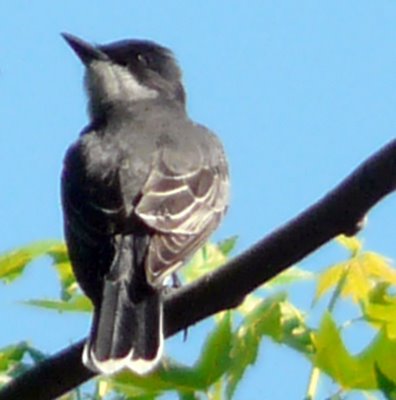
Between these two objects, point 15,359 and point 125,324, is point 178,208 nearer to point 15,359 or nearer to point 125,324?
point 125,324

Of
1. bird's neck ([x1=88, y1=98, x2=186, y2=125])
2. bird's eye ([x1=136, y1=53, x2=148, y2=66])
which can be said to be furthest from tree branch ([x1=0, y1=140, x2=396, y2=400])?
bird's eye ([x1=136, y1=53, x2=148, y2=66])

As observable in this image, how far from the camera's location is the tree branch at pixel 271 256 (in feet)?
7.52

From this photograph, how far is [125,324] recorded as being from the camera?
3275mm

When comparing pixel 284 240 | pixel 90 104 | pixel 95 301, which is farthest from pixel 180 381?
pixel 90 104

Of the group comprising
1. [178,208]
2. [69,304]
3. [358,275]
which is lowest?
[178,208]

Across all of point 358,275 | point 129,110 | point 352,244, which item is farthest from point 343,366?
point 129,110

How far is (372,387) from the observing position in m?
2.20

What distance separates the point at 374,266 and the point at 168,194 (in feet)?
4.06

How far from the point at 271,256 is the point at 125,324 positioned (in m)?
0.96

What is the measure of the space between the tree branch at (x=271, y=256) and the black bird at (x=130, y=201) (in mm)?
109

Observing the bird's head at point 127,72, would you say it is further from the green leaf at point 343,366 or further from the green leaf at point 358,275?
the green leaf at point 343,366

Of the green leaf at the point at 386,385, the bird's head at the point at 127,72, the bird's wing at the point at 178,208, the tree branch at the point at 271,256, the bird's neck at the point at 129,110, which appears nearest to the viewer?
the green leaf at the point at 386,385

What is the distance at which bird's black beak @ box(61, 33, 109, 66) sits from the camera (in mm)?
5119

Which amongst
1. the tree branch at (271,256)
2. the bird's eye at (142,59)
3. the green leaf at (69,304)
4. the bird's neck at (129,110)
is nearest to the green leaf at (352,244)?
the tree branch at (271,256)
